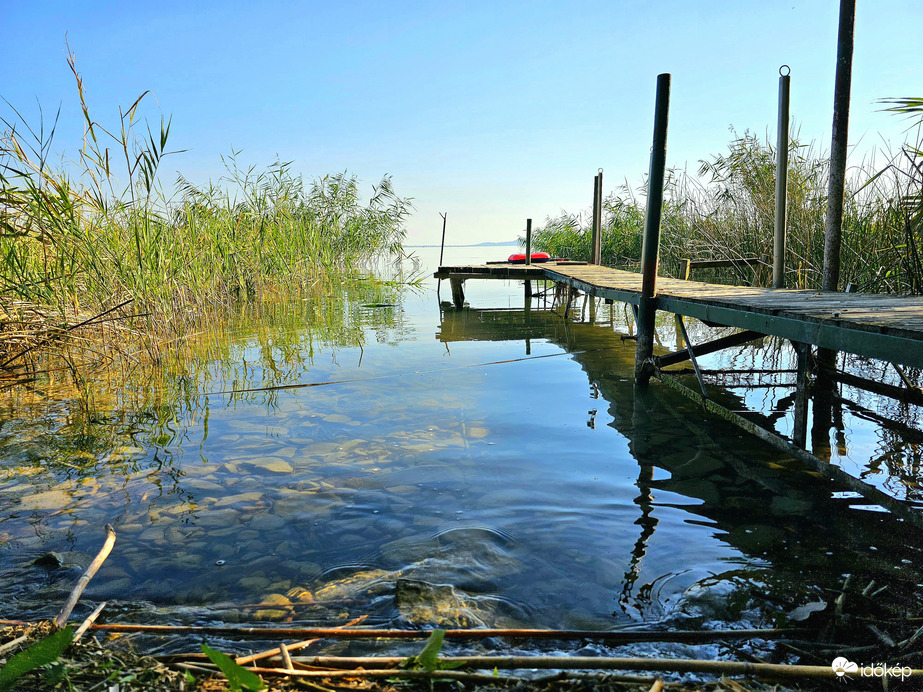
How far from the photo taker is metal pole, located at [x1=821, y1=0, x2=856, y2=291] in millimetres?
4430

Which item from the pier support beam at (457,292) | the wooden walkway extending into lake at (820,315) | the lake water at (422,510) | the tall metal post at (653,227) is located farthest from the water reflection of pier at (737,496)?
the pier support beam at (457,292)

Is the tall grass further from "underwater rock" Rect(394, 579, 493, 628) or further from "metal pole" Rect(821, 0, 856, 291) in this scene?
"underwater rock" Rect(394, 579, 493, 628)

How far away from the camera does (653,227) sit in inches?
209

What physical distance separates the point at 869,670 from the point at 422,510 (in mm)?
1807

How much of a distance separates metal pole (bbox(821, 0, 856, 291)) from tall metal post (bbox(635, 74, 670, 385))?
118 cm

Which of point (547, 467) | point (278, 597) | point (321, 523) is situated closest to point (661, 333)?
point (547, 467)

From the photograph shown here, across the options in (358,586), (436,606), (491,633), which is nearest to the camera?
(491,633)

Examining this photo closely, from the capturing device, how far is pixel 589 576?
2324 millimetres

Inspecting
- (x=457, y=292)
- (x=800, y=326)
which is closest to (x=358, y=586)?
(x=800, y=326)

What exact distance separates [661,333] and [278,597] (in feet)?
25.2

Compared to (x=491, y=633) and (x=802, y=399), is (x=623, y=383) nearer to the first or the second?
(x=802, y=399)

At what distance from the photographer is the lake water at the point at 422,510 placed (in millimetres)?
2174

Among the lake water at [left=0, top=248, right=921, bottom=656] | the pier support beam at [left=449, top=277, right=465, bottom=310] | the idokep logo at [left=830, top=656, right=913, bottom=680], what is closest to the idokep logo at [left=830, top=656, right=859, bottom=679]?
the idokep logo at [left=830, top=656, right=913, bottom=680]

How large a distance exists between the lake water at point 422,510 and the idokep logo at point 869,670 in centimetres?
34
